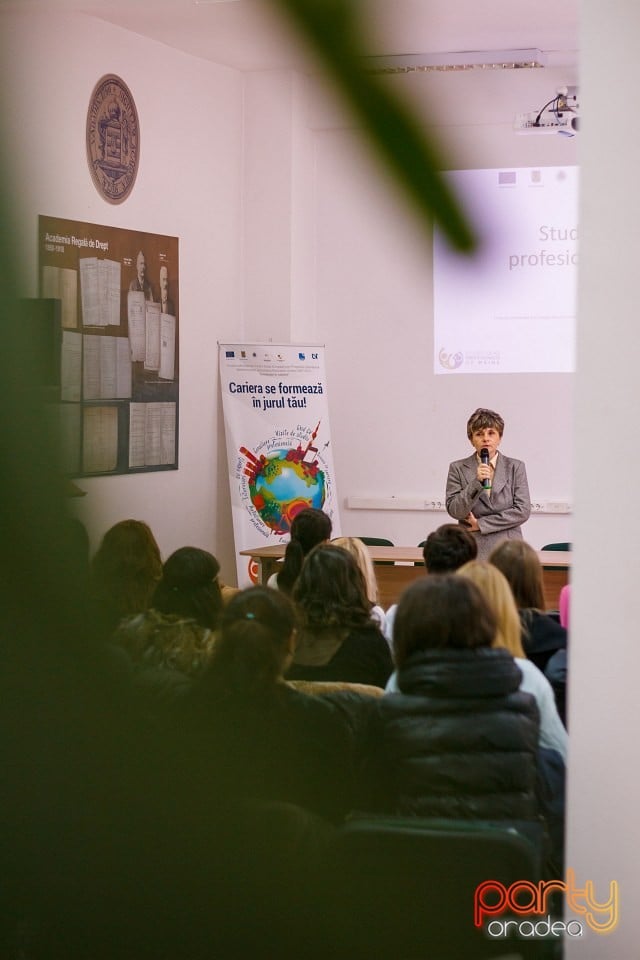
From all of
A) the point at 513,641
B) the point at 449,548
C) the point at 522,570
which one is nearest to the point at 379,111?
the point at 513,641

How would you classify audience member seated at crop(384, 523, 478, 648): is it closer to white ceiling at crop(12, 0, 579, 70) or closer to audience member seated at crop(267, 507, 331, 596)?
audience member seated at crop(267, 507, 331, 596)

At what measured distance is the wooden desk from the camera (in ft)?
16.8

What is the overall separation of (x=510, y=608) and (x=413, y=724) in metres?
0.56

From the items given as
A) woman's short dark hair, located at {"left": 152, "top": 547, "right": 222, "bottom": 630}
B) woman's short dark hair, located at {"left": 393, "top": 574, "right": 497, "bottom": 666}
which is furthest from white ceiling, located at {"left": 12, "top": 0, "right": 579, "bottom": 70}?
woman's short dark hair, located at {"left": 393, "top": 574, "right": 497, "bottom": 666}

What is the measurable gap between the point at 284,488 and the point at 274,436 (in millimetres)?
374

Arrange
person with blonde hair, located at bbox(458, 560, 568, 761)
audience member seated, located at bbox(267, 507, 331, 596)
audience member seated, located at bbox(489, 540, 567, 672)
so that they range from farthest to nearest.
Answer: audience member seated, located at bbox(267, 507, 331, 596), audience member seated, located at bbox(489, 540, 567, 672), person with blonde hair, located at bbox(458, 560, 568, 761)

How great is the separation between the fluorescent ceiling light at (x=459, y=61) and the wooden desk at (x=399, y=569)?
4.78 meters

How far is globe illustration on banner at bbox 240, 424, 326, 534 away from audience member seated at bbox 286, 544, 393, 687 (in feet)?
14.3

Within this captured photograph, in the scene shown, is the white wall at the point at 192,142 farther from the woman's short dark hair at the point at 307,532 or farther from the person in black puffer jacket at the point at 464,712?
the woman's short dark hair at the point at 307,532

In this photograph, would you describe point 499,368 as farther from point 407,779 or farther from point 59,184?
point 59,184

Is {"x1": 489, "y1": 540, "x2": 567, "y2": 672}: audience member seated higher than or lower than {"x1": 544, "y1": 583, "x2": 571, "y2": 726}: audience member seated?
higher

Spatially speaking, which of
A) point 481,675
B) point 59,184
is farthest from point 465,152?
point 481,675

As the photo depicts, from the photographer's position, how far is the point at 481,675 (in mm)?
1653

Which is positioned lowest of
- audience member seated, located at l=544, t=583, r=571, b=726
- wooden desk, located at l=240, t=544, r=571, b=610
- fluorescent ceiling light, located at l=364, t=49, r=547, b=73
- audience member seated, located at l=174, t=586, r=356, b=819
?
wooden desk, located at l=240, t=544, r=571, b=610
